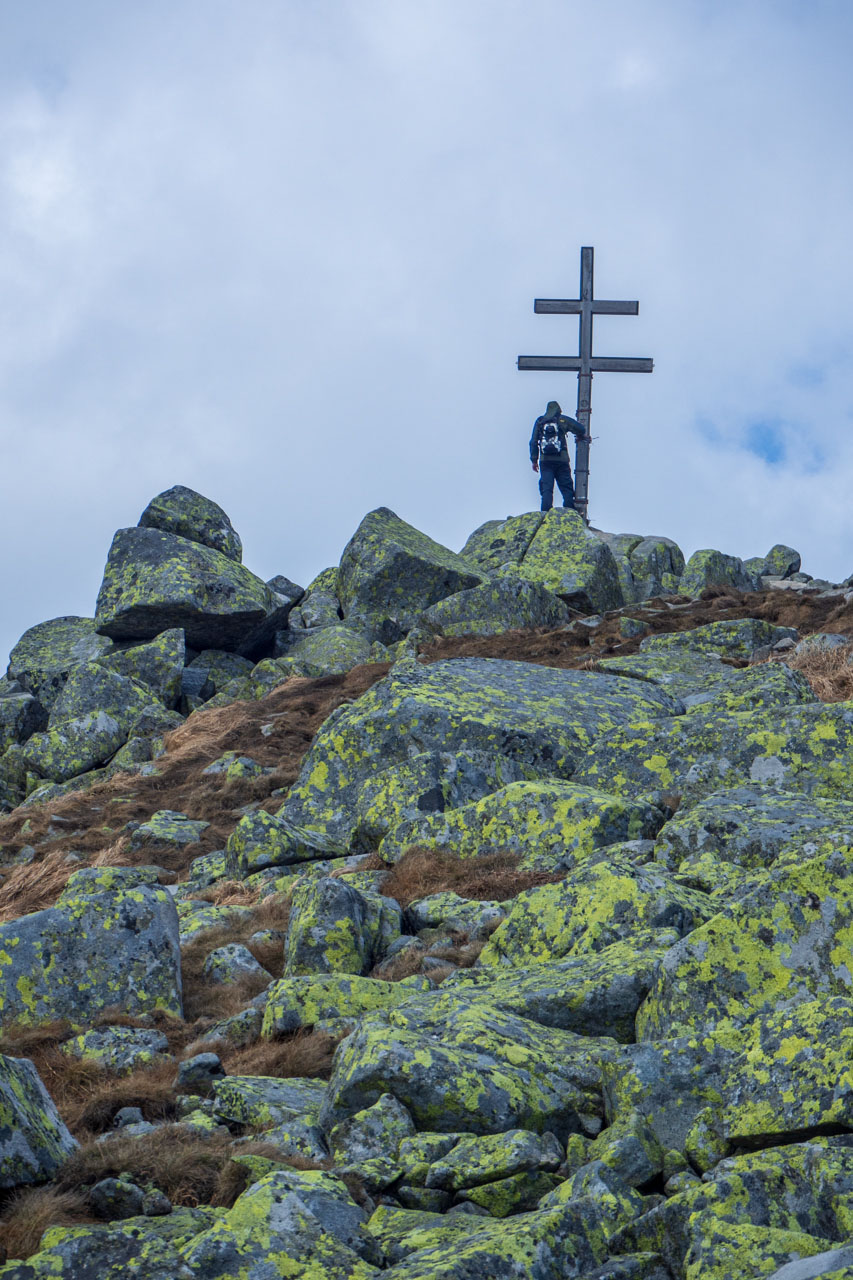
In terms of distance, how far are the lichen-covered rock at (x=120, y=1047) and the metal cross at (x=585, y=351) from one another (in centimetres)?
3265

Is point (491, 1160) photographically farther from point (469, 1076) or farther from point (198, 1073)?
point (198, 1073)

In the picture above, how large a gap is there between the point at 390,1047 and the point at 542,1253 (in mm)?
2203

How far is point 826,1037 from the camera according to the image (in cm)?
600

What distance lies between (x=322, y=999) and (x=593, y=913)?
2549mm

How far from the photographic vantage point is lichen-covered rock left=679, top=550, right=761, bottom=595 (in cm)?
3569

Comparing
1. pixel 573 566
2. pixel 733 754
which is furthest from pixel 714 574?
pixel 733 754

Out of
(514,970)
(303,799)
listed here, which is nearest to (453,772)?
(303,799)

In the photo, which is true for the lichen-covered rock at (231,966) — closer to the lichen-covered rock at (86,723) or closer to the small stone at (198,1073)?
the small stone at (198,1073)

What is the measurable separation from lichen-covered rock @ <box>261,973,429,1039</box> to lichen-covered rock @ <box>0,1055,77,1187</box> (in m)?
2.41

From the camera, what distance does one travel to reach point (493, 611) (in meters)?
29.2

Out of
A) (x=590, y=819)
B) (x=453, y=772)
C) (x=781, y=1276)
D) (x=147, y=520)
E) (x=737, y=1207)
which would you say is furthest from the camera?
Answer: (x=147, y=520)

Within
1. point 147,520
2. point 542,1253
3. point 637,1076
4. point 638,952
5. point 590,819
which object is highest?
point 147,520

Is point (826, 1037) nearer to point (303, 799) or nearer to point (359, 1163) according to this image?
point (359, 1163)

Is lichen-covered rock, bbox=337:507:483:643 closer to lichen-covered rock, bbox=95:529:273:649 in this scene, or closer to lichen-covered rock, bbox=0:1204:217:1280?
lichen-covered rock, bbox=95:529:273:649
